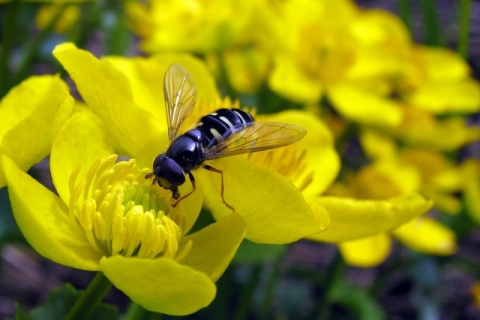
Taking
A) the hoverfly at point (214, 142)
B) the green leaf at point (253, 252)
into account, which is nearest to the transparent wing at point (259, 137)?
the hoverfly at point (214, 142)

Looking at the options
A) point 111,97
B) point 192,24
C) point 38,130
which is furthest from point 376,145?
point 38,130

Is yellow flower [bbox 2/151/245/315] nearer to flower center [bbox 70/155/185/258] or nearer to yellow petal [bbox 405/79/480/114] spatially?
flower center [bbox 70/155/185/258]


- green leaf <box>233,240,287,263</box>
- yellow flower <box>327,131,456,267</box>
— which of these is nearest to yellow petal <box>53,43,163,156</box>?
green leaf <box>233,240,287,263</box>

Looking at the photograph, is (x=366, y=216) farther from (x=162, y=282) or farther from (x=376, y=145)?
(x=376, y=145)

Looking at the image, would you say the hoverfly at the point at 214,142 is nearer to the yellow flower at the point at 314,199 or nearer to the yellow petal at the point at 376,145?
the yellow flower at the point at 314,199

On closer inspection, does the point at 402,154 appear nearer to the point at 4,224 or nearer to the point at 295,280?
the point at 295,280

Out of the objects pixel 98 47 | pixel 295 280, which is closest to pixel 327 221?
pixel 295 280
